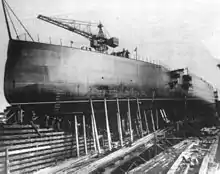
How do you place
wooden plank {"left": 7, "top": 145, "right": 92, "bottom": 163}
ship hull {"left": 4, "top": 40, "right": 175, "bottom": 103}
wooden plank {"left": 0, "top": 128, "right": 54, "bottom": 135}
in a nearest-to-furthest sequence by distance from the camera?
1. wooden plank {"left": 7, "top": 145, "right": 92, "bottom": 163}
2. wooden plank {"left": 0, "top": 128, "right": 54, "bottom": 135}
3. ship hull {"left": 4, "top": 40, "right": 175, "bottom": 103}

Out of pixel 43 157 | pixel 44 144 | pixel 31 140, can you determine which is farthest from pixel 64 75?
pixel 43 157

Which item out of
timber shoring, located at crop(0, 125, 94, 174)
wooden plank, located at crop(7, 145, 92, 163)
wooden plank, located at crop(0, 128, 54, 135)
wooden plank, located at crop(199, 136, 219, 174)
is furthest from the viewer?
wooden plank, located at crop(0, 128, 54, 135)

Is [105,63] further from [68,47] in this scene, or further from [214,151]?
[214,151]

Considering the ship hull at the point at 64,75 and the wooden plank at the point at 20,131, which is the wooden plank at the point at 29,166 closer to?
the wooden plank at the point at 20,131

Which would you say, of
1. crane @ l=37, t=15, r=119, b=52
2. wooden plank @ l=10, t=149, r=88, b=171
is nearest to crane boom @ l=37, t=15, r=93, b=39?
crane @ l=37, t=15, r=119, b=52

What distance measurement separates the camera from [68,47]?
12930mm

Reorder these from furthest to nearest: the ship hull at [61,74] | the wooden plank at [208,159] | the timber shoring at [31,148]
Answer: the ship hull at [61,74], the timber shoring at [31,148], the wooden plank at [208,159]

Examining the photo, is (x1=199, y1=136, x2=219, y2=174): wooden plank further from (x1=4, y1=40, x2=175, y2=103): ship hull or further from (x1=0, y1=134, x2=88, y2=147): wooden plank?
(x1=0, y1=134, x2=88, y2=147): wooden plank

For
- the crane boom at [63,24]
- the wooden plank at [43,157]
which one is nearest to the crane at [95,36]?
the crane boom at [63,24]

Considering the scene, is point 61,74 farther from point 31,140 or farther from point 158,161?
point 158,161

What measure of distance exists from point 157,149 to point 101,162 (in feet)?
16.7

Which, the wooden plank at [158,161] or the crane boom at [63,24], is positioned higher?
the crane boom at [63,24]

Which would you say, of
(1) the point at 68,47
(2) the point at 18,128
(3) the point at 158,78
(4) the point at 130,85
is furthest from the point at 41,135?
(3) the point at 158,78

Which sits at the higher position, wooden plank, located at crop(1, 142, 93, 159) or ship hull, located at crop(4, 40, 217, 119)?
ship hull, located at crop(4, 40, 217, 119)
